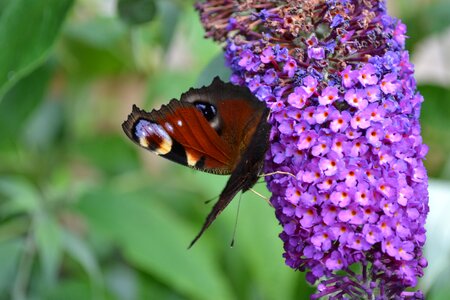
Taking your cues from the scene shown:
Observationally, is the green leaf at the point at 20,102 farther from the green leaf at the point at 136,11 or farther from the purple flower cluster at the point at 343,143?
the purple flower cluster at the point at 343,143

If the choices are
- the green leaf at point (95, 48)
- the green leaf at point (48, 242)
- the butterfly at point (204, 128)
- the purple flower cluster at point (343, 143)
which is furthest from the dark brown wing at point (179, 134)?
the green leaf at point (95, 48)

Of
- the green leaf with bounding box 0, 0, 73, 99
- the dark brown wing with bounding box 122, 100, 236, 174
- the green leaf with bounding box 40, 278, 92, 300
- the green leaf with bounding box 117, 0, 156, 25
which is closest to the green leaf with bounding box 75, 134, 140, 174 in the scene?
the green leaf with bounding box 40, 278, 92, 300

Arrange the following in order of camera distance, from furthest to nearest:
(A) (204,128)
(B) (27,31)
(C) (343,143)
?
1. (B) (27,31)
2. (A) (204,128)
3. (C) (343,143)

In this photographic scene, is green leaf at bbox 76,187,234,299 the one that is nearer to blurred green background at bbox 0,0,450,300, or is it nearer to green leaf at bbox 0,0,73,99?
blurred green background at bbox 0,0,450,300

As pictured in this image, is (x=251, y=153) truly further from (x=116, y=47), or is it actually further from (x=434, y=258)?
(x=116, y=47)

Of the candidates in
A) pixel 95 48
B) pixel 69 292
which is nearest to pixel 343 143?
pixel 69 292

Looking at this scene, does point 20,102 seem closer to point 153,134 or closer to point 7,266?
point 7,266
